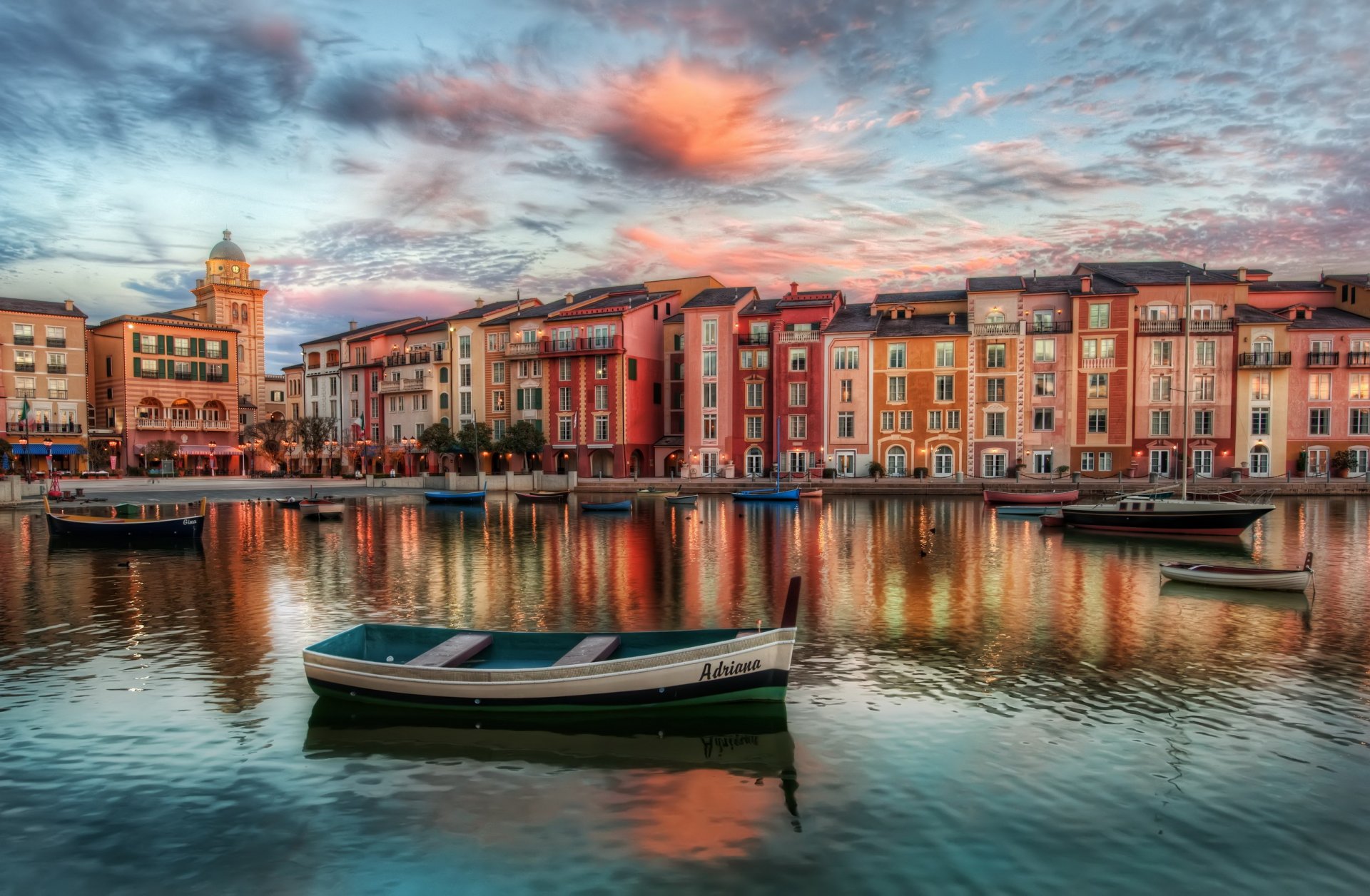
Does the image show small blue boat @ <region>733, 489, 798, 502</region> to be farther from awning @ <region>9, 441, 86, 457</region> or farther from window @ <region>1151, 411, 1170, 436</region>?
awning @ <region>9, 441, 86, 457</region>

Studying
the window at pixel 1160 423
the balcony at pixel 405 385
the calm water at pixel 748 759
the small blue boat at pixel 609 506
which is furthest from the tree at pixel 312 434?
the window at pixel 1160 423

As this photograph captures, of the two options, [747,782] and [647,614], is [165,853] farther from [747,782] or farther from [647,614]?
[647,614]

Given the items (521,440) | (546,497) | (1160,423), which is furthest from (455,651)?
(1160,423)

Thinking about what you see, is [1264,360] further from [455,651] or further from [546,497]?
[455,651]

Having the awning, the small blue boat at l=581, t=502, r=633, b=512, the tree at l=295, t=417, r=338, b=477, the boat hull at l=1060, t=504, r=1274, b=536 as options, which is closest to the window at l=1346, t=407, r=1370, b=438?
the boat hull at l=1060, t=504, r=1274, b=536

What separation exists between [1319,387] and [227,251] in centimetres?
11562

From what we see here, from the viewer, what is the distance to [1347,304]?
71.5m

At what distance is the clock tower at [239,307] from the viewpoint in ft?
341

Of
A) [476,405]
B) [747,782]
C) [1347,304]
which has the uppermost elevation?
[1347,304]

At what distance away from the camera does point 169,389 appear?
88688 mm

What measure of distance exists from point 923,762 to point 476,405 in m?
81.0

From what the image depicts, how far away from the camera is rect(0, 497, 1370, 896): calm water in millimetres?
9750

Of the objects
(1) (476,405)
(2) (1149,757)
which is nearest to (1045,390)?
(1) (476,405)

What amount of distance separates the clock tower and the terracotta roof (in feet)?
63.5
